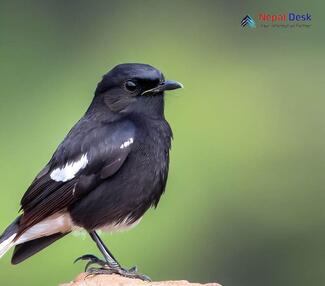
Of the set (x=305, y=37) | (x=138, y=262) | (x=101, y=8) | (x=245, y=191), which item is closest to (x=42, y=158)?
(x=138, y=262)

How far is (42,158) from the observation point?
12.9 m

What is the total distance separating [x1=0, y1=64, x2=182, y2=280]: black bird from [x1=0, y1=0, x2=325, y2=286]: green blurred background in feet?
8.07

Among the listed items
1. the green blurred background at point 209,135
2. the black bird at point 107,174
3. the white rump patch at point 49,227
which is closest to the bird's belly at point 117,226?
the black bird at point 107,174

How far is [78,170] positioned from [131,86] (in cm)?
70

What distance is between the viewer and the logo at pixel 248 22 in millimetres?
16922

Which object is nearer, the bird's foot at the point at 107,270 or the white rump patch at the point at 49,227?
the bird's foot at the point at 107,270

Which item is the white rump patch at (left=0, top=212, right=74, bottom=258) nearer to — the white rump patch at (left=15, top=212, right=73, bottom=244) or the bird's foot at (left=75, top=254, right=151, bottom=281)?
the white rump patch at (left=15, top=212, right=73, bottom=244)

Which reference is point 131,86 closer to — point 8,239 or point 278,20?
point 8,239

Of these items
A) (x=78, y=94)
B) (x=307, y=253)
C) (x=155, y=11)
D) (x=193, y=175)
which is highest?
(x=155, y=11)

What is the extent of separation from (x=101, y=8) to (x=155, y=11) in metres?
1.30

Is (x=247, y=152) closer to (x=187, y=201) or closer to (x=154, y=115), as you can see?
(x=187, y=201)

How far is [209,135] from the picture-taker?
46.2 feet

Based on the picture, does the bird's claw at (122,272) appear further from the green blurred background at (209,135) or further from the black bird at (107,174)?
the green blurred background at (209,135)

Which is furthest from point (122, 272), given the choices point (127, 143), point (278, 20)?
point (278, 20)
